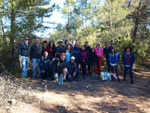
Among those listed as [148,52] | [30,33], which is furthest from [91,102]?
[148,52]

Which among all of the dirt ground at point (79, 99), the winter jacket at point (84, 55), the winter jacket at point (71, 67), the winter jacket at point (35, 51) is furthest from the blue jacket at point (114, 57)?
the winter jacket at point (35, 51)

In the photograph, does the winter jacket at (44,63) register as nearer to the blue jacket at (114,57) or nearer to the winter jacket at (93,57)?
the winter jacket at (93,57)

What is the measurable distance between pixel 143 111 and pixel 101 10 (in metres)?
8.13

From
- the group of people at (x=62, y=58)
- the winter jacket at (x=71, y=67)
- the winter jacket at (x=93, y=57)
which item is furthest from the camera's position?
the winter jacket at (x=93, y=57)

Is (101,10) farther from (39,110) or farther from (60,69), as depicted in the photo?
(39,110)

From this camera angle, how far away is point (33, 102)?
13.2 feet

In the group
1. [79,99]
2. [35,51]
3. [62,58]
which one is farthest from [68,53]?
[79,99]

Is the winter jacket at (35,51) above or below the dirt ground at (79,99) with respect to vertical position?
above

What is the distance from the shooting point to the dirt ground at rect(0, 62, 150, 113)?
376 centimetres

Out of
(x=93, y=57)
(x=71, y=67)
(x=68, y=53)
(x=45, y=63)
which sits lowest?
(x=71, y=67)

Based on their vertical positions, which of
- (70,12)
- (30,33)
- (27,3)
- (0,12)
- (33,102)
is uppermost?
(70,12)

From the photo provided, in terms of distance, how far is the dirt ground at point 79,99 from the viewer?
3.76 meters

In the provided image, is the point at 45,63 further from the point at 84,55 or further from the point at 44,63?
the point at 84,55

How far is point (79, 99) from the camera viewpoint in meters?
4.55
